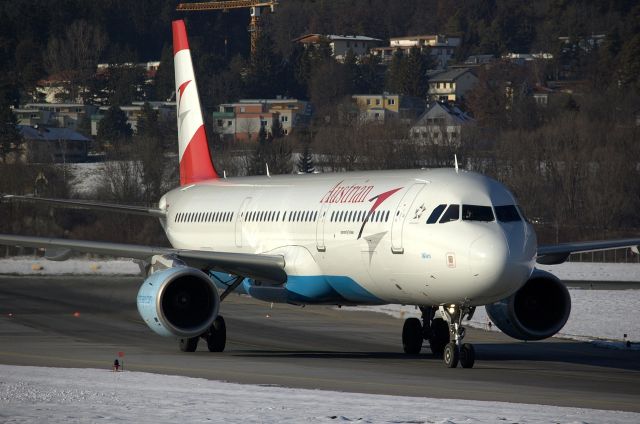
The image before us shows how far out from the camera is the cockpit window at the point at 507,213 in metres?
26.2

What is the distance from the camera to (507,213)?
86.5 ft

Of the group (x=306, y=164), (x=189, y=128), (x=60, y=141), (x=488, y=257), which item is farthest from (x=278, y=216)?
(x=60, y=141)

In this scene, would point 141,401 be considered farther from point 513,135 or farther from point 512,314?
point 513,135

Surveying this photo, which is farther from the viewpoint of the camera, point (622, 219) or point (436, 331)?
point (622, 219)

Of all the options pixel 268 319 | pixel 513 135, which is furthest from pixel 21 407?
pixel 513 135

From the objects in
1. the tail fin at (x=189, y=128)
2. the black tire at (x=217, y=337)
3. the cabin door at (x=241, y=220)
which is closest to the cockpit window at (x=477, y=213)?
the black tire at (x=217, y=337)

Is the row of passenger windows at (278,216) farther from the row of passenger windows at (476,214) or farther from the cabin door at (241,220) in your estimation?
the row of passenger windows at (476,214)

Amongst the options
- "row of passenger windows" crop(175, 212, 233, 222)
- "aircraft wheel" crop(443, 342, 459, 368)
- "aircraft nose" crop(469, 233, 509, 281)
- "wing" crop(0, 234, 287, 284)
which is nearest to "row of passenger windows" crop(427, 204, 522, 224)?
"aircraft nose" crop(469, 233, 509, 281)

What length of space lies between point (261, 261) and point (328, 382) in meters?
7.50

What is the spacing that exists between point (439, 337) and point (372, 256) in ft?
10.6

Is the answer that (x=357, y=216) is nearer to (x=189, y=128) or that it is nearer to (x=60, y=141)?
(x=189, y=128)

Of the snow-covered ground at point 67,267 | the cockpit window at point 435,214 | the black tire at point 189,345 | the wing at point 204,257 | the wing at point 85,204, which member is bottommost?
the snow-covered ground at point 67,267

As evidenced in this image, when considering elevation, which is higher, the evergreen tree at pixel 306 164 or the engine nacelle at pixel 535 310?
the engine nacelle at pixel 535 310

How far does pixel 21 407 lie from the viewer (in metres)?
19.3
